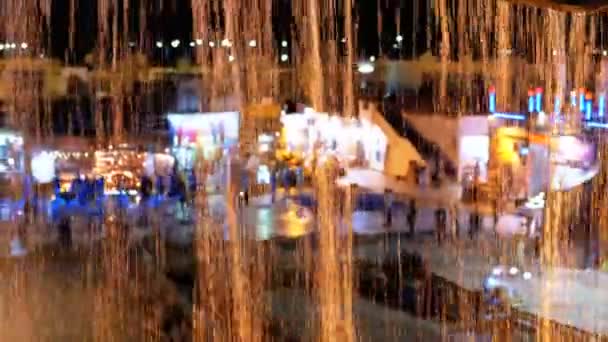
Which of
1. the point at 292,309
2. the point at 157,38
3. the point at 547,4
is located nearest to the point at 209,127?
the point at 157,38

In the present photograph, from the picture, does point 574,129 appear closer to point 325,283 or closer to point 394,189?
point 394,189

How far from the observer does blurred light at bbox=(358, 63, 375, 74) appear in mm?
18375

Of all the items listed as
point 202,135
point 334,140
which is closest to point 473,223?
point 334,140

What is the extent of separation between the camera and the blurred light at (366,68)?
18375 millimetres

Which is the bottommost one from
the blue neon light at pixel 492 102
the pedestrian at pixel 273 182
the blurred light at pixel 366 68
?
the pedestrian at pixel 273 182

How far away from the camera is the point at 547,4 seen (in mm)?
2781

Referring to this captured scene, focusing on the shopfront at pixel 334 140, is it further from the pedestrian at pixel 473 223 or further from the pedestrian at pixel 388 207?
the pedestrian at pixel 473 223

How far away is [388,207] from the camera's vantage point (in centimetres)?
1622

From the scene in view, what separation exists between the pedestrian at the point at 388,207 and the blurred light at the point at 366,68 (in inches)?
105

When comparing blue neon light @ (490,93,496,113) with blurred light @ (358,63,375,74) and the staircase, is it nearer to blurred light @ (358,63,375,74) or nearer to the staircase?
the staircase

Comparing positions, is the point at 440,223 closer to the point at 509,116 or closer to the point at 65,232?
the point at 509,116

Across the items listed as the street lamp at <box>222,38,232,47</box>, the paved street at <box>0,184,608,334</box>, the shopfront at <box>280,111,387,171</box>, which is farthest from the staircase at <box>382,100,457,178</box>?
the street lamp at <box>222,38,232,47</box>

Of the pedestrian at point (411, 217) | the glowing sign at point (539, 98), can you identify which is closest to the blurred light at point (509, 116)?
the glowing sign at point (539, 98)

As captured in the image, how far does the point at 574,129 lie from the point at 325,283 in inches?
284
